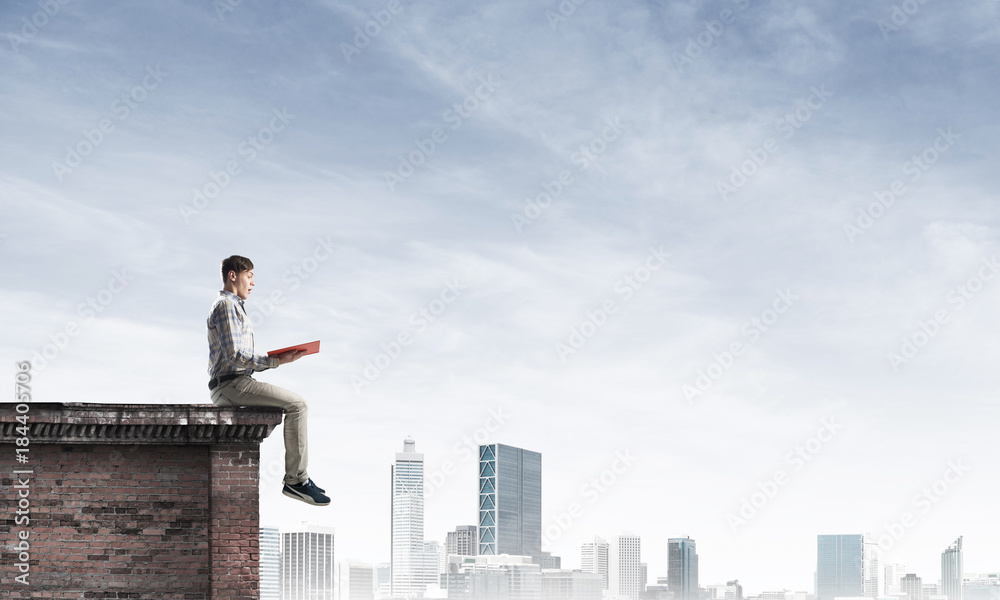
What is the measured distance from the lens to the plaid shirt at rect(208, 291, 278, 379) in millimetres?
9680

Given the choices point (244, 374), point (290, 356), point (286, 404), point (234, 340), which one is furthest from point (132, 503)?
point (290, 356)

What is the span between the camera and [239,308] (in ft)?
32.2

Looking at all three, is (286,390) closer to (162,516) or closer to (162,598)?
(162,516)

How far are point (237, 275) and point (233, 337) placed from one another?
65 cm

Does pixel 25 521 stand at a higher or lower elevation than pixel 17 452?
lower

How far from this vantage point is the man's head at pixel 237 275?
9.84 meters

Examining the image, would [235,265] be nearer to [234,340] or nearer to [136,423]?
[234,340]

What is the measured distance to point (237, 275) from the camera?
984 cm

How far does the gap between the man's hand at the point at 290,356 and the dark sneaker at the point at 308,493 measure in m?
1.42

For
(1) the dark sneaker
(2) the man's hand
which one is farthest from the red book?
(1) the dark sneaker

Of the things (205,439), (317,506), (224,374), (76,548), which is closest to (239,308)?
(224,374)

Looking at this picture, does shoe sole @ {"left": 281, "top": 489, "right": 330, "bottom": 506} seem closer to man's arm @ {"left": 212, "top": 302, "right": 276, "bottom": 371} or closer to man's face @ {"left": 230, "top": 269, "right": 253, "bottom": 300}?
man's arm @ {"left": 212, "top": 302, "right": 276, "bottom": 371}

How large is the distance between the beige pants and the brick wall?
0.44ft

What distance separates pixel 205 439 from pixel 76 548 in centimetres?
171
